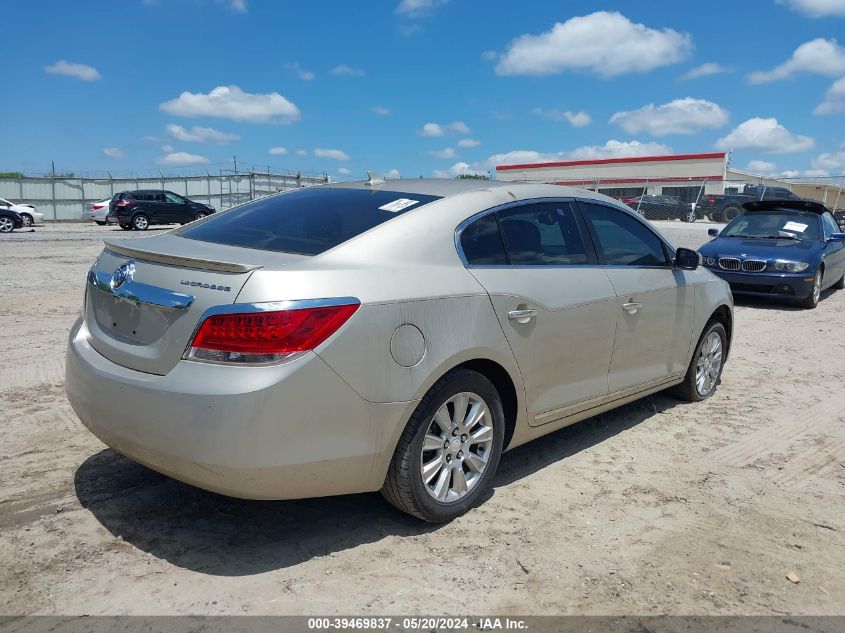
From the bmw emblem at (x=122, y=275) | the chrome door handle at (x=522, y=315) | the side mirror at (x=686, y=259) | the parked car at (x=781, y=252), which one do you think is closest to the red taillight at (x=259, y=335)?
the bmw emblem at (x=122, y=275)

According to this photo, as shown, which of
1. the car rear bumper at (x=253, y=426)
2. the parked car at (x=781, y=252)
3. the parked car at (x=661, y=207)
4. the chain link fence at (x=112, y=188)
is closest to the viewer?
the car rear bumper at (x=253, y=426)

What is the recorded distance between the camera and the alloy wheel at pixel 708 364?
5.56m

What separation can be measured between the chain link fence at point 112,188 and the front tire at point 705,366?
33177mm


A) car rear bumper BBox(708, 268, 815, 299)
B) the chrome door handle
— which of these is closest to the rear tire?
car rear bumper BBox(708, 268, 815, 299)

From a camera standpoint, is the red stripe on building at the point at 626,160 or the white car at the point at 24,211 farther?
the red stripe on building at the point at 626,160

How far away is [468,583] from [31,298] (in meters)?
8.59

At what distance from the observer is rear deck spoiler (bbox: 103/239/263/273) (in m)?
2.94

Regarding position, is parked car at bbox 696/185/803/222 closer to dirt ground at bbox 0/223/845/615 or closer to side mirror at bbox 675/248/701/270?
side mirror at bbox 675/248/701/270

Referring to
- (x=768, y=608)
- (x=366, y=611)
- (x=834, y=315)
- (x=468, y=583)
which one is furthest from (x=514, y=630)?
(x=834, y=315)

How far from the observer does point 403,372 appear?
3090 millimetres

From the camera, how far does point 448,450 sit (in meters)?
3.43

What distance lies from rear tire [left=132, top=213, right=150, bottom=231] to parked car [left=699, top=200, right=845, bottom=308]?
23.8 meters

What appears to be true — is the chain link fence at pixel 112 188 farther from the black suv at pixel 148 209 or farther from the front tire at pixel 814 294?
the front tire at pixel 814 294

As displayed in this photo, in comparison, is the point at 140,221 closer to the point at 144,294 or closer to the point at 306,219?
the point at 306,219
